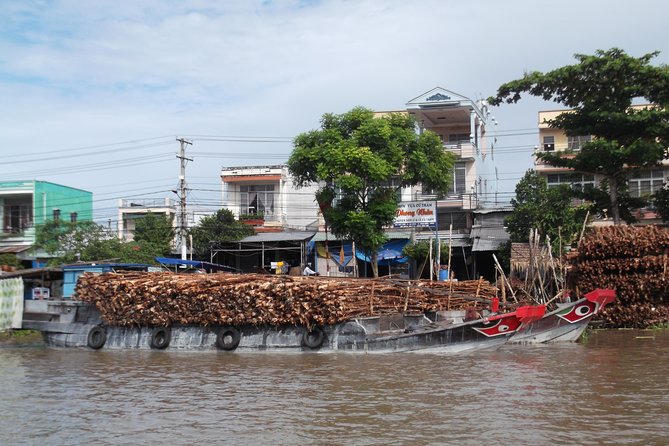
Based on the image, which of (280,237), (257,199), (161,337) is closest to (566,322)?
(161,337)

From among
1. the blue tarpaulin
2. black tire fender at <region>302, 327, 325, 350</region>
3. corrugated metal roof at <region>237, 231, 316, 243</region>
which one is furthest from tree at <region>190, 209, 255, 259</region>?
black tire fender at <region>302, 327, 325, 350</region>

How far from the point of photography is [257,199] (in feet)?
140

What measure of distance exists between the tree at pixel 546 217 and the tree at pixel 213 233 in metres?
13.9

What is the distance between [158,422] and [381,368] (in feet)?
18.7

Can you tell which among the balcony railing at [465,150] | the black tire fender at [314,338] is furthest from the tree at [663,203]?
the black tire fender at [314,338]

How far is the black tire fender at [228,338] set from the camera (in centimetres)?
1750

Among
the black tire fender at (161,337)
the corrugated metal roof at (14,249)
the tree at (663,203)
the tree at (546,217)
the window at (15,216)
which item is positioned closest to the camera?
the black tire fender at (161,337)

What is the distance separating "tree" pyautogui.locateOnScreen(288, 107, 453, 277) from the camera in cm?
2450

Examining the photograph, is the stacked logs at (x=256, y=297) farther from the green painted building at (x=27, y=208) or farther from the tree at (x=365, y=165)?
the green painted building at (x=27, y=208)

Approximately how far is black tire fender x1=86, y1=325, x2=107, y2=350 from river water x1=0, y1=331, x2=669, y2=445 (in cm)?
153

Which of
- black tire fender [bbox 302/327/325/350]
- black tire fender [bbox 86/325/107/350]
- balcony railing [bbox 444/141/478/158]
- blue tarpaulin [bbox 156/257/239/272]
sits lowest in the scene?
black tire fender [bbox 86/325/107/350]

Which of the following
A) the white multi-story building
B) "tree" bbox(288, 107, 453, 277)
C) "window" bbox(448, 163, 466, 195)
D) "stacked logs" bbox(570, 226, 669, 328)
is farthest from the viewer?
the white multi-story building

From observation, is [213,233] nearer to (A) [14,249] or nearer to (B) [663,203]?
(A) [14,249]

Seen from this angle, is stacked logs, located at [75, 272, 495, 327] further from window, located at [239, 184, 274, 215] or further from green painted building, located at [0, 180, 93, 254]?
window, located at [239, 184, 274, 215]
